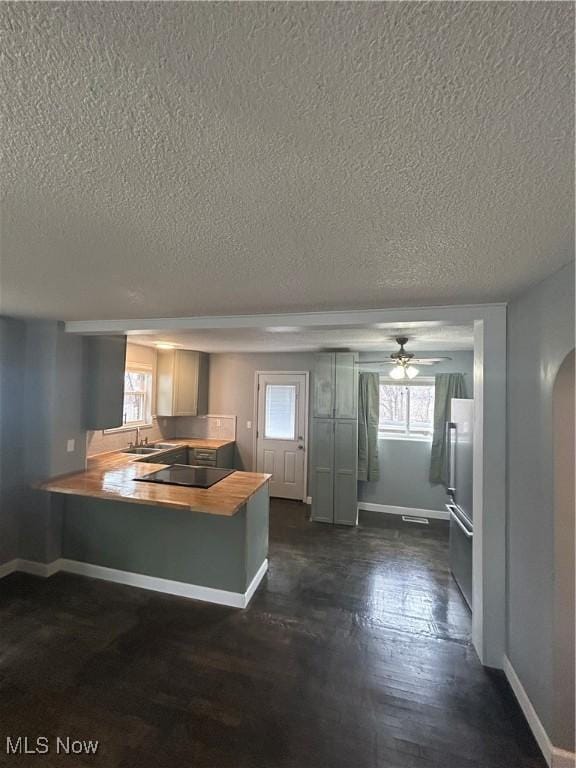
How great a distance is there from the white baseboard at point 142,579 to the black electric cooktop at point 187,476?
0.84 m

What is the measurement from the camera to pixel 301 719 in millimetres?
1729

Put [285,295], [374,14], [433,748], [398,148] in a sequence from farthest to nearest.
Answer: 1. [285,295]
2. [433,748]
3. [398,148]
4. [374,14]

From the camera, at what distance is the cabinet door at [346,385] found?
14.5 feet

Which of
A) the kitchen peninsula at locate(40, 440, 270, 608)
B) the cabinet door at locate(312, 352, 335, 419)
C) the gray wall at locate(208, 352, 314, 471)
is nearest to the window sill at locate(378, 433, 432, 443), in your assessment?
the cabinet door at locate(312, 352, 335, 419)

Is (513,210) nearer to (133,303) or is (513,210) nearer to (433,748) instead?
(133,303)

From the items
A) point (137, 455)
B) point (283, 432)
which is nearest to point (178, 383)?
point (137, 455)

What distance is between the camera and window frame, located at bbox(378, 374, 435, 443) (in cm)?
473

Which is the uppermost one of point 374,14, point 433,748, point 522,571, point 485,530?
point 374,14

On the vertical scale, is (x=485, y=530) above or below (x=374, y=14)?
below

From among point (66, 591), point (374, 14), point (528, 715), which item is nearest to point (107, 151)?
point (374, 14)

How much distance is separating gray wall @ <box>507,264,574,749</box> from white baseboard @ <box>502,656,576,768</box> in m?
0.04

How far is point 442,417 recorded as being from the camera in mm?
4570

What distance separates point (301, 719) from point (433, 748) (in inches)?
26.4

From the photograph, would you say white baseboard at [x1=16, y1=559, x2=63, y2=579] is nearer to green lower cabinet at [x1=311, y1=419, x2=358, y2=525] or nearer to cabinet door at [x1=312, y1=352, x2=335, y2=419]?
green lower cabinet at [x1=311, y1=419, x2=358, y2=525]
